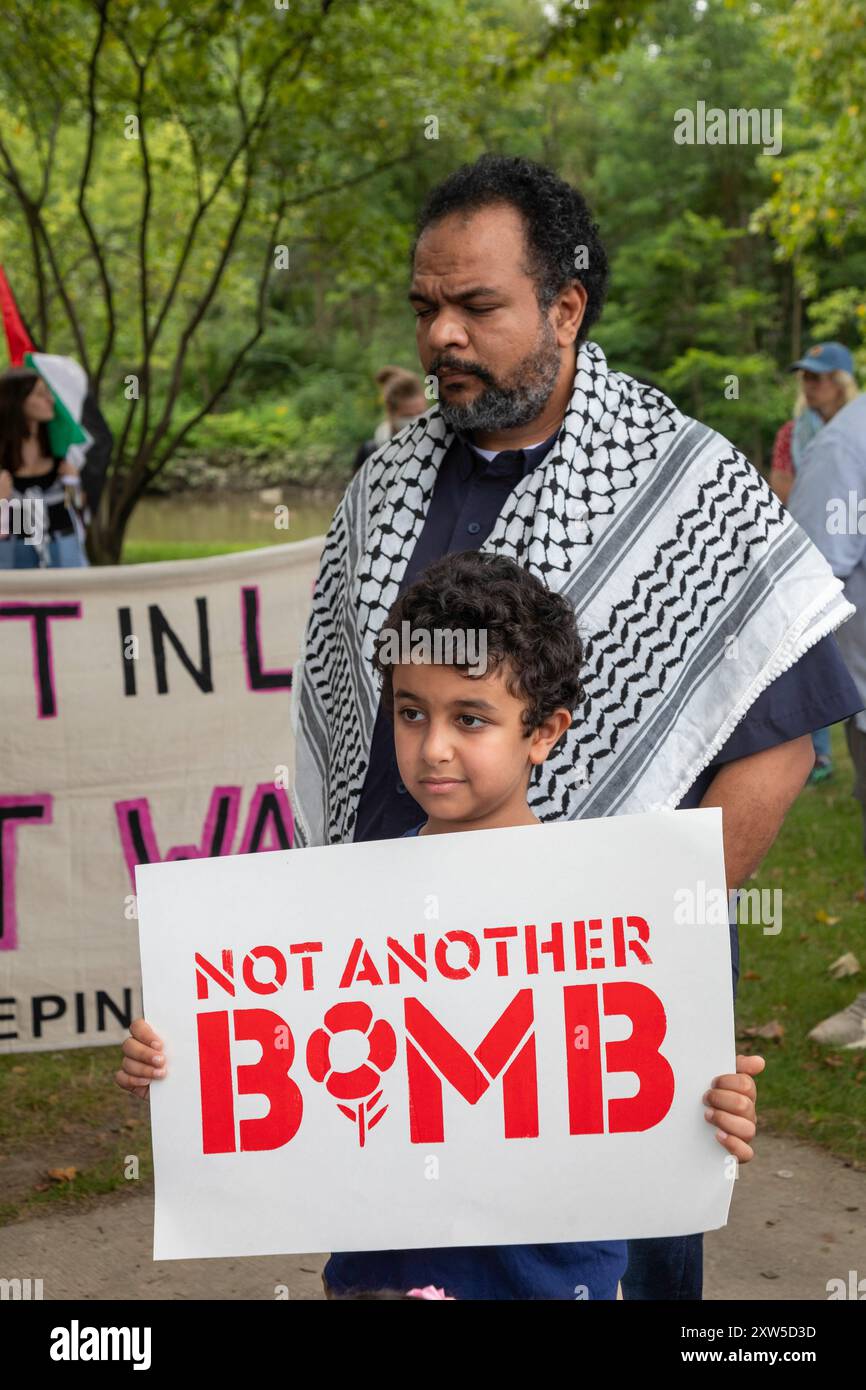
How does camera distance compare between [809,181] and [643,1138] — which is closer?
[643,1138]

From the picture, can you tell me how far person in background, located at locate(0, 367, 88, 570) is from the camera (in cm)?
740

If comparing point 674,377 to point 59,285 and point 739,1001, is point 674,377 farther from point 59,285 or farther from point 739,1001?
point 739,1001

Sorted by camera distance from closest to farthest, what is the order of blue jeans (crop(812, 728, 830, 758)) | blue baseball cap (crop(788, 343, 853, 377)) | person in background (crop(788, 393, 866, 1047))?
person in background (crop(788, 393, 866, 1047)) → blue baseball cap (crop(788, 343, 853, 377)) → blue jeans (crop(812, 728, 830, 758))

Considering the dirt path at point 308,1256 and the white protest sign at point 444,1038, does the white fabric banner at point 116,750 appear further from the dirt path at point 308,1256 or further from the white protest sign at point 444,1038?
the white protest sign at point 444,1038

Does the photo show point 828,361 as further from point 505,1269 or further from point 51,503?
point 505,1269

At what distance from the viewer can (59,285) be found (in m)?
14.0

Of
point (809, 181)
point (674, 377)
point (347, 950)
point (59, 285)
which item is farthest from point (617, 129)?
point (347, 950)

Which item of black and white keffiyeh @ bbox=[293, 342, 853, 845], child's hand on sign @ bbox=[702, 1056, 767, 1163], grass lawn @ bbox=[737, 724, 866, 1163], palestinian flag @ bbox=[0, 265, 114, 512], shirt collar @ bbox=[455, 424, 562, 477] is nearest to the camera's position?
child's hand on sign @ bbox=[702, 1056, 767, 1163]

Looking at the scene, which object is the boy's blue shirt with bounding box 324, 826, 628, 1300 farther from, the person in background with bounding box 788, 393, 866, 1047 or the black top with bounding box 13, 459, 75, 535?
the black top with bounding box 13, 459, 75, 535

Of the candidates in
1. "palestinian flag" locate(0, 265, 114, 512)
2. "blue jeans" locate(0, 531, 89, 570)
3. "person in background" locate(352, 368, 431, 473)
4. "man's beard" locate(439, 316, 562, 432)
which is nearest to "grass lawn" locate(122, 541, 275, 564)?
"person in background" locate(352, 368, 431, 473)

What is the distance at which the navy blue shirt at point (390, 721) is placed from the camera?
2625 mm

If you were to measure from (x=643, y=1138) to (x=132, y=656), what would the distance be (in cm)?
337

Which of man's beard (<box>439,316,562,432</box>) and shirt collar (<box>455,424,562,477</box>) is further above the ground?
man's beard (<box>439,316,562,432</box>)

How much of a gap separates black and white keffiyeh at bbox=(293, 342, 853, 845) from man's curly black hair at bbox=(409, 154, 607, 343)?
167mm
